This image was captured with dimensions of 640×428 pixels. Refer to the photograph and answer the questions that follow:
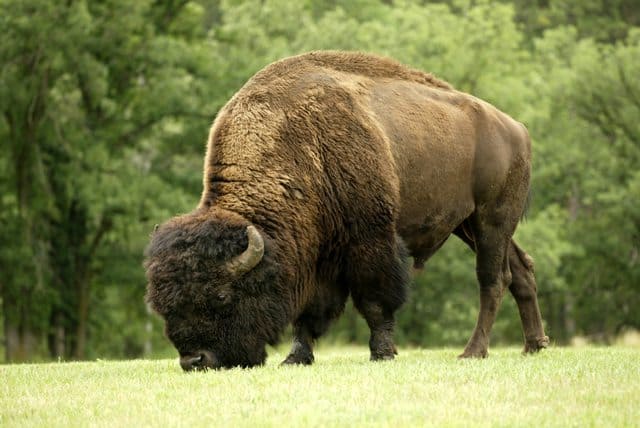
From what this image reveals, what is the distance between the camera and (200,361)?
29.9ft

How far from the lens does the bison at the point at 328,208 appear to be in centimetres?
920

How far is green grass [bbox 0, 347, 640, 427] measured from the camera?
21.6 ft

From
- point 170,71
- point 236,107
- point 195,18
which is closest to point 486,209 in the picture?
point 236,107

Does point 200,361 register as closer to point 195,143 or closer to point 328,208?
point 328,208

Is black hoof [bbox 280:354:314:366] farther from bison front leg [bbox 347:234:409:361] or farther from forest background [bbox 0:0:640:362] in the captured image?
forest background [bbox 0:0:640:362]

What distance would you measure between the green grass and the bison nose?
0.68 feet

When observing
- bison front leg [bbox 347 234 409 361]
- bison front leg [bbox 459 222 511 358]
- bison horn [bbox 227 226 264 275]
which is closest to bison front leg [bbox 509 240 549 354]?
bison front leg [bbox 459 222 511 358]

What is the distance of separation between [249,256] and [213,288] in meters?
0.42

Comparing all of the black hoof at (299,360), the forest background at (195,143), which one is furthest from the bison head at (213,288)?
the forest background at (195,143)

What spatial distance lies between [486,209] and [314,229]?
2652 millimetres

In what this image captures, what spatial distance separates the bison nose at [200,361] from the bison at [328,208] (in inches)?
0.4

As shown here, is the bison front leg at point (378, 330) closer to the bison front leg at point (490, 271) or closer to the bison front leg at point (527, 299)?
the bison front leg at point (490, 271)

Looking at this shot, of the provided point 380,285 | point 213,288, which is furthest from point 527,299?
point 213,288

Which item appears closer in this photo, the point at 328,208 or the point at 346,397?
the point at 346,397
